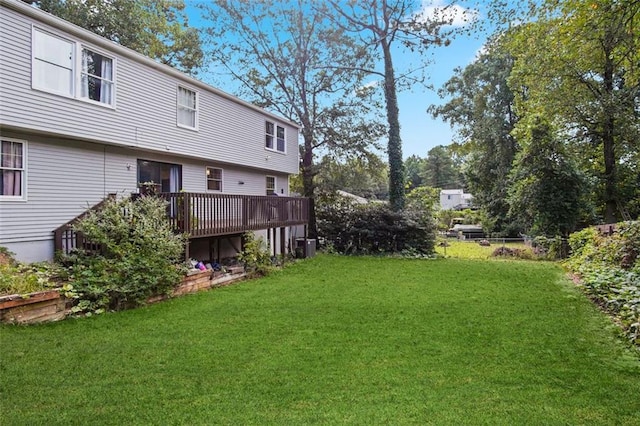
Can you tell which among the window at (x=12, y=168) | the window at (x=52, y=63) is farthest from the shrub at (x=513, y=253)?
the window at (x=12, y=168)

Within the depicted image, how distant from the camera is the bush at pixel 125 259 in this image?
20.1ft

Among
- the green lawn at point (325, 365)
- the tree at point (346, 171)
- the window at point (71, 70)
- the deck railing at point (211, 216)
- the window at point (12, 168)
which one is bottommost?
the green lawn at point (325, 365)

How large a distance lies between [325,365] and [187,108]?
30.5ft

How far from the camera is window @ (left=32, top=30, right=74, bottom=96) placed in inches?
287

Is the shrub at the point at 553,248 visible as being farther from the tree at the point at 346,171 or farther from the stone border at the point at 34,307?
the stone border at the point at 34,307

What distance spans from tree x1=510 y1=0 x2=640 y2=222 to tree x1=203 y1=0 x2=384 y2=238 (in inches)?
282

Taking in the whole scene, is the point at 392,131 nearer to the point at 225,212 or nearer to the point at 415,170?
the point at 225,212

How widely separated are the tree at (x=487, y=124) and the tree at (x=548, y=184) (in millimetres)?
6645

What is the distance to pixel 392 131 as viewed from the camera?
17.9 m

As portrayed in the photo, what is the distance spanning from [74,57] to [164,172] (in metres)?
3.75

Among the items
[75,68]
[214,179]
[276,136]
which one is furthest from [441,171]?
[75,68]

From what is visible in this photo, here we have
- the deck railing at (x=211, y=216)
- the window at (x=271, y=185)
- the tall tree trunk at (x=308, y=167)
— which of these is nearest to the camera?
the deck railing at (x=211, y=216)

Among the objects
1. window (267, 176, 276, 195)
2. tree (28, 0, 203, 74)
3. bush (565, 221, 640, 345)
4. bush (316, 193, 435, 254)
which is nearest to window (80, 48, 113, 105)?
window (267, 176, 276, 195)

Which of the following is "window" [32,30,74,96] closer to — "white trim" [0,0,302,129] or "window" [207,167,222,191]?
"white trim" [0,0,302,129]
